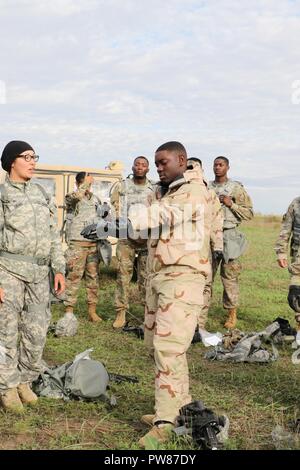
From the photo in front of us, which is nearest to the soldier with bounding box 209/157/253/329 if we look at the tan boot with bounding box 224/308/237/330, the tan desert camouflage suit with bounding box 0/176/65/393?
the tan boot with bounding box 224/308/237/330

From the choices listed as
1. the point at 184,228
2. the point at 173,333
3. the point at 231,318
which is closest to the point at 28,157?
the point at 184,228

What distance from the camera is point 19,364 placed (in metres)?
4.91

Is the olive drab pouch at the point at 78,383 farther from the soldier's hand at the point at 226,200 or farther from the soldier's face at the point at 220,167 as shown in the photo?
the soldier's face at the point at 220,167

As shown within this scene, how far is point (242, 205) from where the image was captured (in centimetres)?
837

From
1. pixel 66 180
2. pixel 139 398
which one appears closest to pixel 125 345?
pixel 139 398

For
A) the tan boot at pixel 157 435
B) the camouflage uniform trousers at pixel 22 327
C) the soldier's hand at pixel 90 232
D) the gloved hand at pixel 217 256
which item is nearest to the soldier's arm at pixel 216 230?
the gloved hand at pixel 217 256

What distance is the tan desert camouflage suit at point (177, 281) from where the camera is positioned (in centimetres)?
395

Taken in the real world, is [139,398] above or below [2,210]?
below

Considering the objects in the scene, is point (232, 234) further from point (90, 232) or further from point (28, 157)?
point (28, 157)

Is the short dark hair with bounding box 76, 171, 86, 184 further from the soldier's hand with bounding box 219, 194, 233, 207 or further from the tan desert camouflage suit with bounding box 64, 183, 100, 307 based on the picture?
the soldier's hand with bounding box 219, 194, 233, 207

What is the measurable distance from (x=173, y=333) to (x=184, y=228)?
2.26 feet

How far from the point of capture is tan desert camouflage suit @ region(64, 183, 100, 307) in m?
8.59
